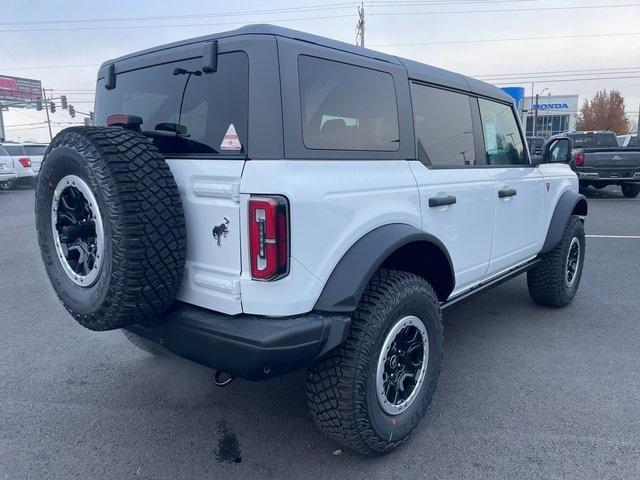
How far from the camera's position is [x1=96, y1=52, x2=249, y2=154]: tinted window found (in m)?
2.19

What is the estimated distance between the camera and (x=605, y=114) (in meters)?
51.9

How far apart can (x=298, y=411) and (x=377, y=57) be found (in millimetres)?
2111

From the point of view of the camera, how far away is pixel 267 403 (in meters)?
3.10

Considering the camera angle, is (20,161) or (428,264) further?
(20,161)

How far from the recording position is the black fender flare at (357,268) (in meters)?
2.16

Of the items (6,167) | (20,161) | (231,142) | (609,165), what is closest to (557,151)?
(231,142)

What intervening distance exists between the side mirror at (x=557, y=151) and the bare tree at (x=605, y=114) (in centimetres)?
5443

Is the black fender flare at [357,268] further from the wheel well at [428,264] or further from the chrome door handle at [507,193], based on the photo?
the chrome door handle at [507,193]

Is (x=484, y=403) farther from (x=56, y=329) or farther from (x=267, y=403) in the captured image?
(x=56, y=329)

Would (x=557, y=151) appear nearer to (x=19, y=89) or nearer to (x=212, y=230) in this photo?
(x=212, y=230)

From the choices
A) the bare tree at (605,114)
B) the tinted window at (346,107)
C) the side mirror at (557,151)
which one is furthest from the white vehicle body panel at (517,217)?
the bare tree at (605,114)

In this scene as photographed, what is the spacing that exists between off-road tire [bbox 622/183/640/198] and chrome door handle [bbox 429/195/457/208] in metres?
12.9

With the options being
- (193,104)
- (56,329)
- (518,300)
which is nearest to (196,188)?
(193,104)

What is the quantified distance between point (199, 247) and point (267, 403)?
4.36ft
